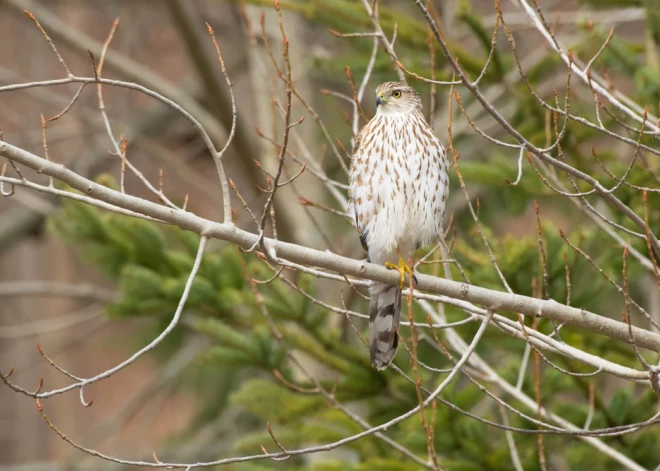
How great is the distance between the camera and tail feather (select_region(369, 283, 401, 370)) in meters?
4.13

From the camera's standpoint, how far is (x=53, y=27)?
7094mm

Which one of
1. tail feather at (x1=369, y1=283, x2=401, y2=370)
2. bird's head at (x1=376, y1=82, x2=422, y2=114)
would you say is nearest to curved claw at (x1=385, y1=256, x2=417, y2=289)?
tail feather at (x1=369, y1=283, x2=401, y2=370)

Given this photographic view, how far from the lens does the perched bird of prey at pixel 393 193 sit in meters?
4.17

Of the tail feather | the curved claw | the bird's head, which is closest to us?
the curved claw

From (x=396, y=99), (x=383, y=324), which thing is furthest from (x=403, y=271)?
(x=396, y=99)

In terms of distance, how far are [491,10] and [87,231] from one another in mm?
6400

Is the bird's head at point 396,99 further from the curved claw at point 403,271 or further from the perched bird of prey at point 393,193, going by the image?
the curved claw at point 403,271

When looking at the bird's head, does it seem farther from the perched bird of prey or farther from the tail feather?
the tail feather

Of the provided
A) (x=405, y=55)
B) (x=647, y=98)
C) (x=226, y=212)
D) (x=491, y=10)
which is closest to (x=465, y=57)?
(x=405, y=55)

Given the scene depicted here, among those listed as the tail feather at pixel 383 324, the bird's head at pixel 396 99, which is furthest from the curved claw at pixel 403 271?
the bird's head at pixel 396 99

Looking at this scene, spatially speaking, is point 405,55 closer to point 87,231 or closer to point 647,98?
point 647,98

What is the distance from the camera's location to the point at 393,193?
4180 millimetres

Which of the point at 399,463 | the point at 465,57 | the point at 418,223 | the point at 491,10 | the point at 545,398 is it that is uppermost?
the point at 491,10

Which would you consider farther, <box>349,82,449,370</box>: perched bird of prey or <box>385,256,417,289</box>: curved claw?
<box>349,82,449,370</box>: perched bird of prey
